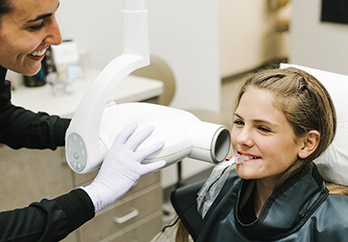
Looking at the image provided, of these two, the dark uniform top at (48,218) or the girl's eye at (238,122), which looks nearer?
the dark uniform top at (48,218)

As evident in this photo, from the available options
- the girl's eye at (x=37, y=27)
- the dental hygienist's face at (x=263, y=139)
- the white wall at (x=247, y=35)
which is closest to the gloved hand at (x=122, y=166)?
the dental hygienist's face at (x=263, y=139)

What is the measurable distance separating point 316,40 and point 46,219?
272 centimetres

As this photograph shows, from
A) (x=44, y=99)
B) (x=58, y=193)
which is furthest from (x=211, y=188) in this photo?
(x=44, y=99)

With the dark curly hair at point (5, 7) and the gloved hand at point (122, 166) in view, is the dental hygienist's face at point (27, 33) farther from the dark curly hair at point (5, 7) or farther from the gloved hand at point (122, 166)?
the gloved hand at point (122, 166)


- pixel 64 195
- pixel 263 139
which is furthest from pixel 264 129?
pixel 64 195

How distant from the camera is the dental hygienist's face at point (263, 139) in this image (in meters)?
1.27

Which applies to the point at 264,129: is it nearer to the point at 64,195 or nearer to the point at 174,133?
the point at 174,133

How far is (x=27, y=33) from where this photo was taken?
1.25m

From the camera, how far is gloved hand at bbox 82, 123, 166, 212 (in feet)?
3.98

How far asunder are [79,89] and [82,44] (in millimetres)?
352

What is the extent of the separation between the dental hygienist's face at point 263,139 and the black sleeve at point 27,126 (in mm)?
560

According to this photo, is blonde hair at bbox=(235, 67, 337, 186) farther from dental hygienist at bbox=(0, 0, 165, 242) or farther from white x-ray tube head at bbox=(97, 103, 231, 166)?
dental hygienist at bbox=(0, 0, 165, 242)

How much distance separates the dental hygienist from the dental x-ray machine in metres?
0.03

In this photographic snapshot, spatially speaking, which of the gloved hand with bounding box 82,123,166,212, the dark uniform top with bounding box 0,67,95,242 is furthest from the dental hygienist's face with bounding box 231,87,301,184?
Answer: the dark uniform top with bounding box 0,67,95,242
